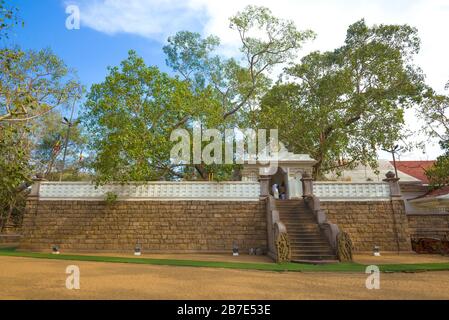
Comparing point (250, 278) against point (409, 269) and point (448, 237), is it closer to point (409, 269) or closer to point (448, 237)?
point (409, 269)

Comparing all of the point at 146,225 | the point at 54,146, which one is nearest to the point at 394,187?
the point at 146,225

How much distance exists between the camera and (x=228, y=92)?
21.2 meters

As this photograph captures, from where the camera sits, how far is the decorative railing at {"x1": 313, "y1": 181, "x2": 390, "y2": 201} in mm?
13266

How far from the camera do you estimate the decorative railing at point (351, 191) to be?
13266 millimetres

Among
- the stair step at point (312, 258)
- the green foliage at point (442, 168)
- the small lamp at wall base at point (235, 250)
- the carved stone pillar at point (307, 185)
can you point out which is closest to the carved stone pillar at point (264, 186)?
the carved stone pillar at point (307, 185)

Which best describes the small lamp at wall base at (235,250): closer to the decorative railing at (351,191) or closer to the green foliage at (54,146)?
the decorative railing at (351,191)

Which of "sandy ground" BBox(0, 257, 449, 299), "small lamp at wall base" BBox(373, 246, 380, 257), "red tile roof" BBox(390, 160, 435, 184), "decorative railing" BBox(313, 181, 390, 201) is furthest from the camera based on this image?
"red tile roof" BBox(390, 160, 435, 184)

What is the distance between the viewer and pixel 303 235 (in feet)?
36.0

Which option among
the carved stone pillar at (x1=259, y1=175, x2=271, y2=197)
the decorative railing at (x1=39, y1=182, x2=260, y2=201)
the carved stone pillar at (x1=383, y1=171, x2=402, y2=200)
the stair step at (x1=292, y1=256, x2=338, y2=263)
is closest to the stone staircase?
the stair step at (x1=292, y1=256, x2=338, y2=263)

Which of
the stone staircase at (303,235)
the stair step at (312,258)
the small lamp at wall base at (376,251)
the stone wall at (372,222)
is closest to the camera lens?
A: the stair step at (312,258)

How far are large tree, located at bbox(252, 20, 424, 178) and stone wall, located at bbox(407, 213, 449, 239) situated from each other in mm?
4306

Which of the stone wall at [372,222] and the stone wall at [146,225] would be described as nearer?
the stone wall at [372,222]

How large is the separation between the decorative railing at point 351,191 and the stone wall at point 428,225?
7.19ft

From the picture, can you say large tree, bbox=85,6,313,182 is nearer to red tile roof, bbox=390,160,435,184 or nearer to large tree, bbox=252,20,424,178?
large tree, bbox=252,20,424,178
